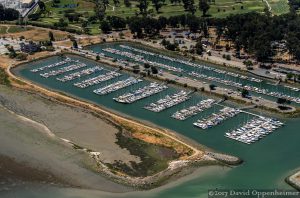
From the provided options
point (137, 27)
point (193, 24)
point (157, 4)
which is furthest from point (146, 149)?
point (157, 4)

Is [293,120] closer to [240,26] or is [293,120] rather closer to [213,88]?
[213,88]

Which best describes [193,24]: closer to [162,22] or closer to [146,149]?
[162,22]

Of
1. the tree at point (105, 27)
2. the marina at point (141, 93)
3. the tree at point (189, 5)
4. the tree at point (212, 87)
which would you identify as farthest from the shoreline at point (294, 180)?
the tree at point (189, 5)

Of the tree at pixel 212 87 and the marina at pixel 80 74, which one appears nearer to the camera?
the tree at pixel 212 87

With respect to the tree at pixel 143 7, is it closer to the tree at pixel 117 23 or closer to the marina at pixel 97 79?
the tree at pixel 117 23

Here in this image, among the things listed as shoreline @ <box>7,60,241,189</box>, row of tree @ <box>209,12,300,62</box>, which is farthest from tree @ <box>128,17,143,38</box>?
shoreline @ <box>7,60,241,189</box>

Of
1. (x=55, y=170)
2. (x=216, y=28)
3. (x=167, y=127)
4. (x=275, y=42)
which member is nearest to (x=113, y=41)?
(x=216, y=28)
